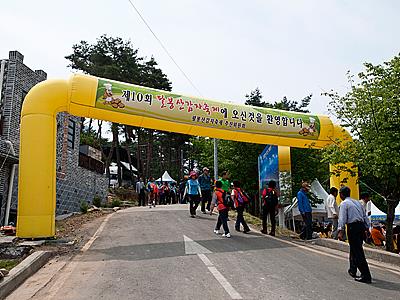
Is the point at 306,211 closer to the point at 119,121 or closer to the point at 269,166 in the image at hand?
the point at 269,166

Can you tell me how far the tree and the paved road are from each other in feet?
9.38

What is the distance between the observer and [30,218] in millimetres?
10430

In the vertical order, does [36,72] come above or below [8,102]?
above

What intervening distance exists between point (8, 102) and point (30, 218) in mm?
6997

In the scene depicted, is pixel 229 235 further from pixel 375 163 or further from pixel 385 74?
pixel 385 74

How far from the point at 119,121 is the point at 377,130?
7032mm

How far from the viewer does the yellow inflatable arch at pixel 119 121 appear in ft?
34.7

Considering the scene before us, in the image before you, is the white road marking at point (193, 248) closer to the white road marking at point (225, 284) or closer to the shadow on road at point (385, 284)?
the white road marking at point (225, 284)

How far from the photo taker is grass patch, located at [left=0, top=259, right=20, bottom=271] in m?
7.82

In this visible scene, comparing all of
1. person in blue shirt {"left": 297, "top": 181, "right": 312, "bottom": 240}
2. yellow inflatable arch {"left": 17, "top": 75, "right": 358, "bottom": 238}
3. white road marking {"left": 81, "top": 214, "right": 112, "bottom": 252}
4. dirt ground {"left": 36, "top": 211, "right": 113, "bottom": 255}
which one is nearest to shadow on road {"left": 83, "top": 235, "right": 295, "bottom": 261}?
white road marking {"left": 81, "top": 214, "right": 112, "bottom": 252}

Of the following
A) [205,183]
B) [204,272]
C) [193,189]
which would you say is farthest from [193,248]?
[205,183]

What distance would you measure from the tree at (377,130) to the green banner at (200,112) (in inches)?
52.8

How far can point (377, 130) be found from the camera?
11.5m

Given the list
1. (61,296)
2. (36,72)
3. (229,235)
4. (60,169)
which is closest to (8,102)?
(36,72)
